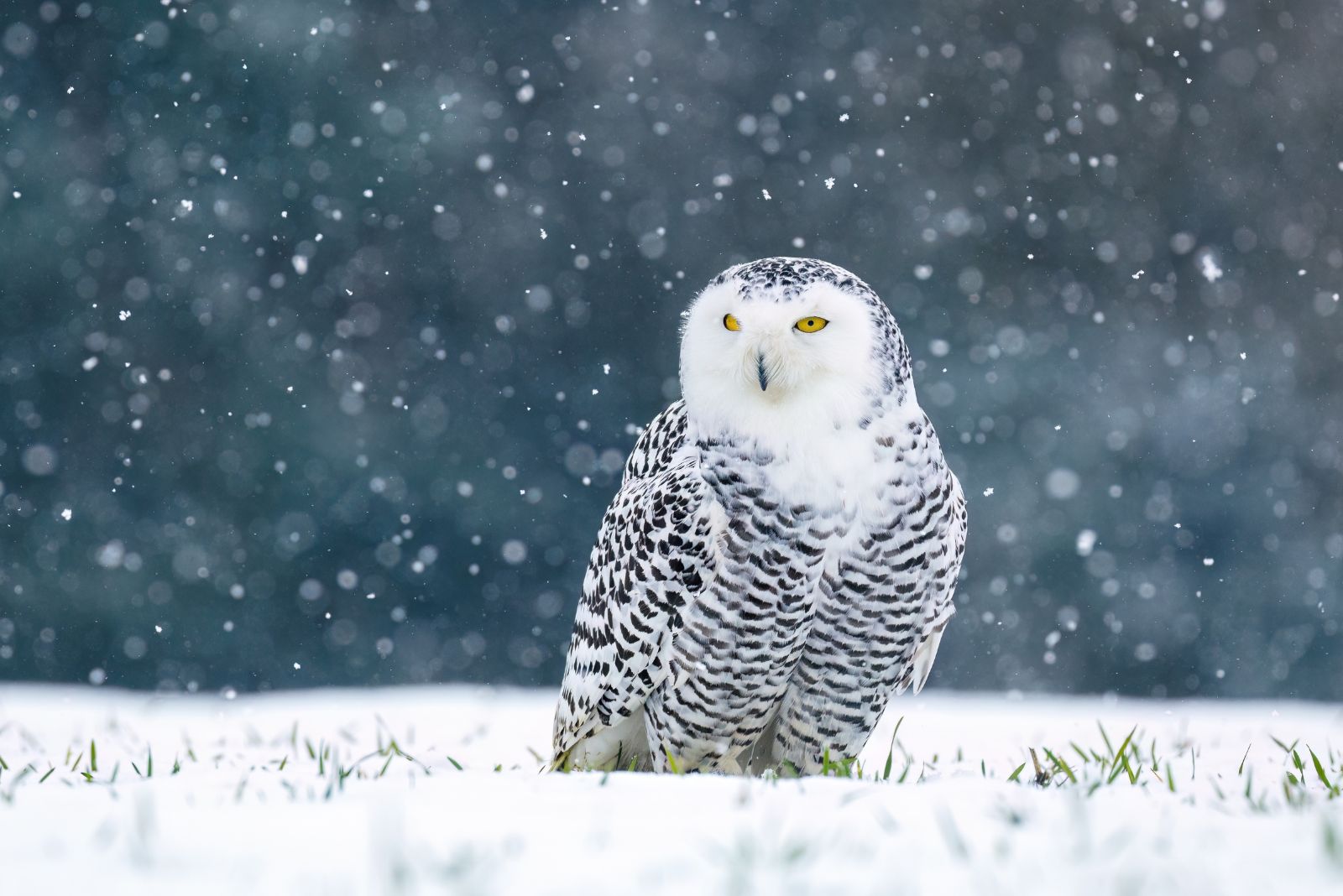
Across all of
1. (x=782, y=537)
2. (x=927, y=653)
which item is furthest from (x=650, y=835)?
(x=927, y=653)

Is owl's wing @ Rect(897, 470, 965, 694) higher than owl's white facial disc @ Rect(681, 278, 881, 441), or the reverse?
owl's white facial disc @ Rect(681, 278, 881, 441)

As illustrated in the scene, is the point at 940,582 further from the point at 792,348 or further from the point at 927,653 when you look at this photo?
the point at 792,348

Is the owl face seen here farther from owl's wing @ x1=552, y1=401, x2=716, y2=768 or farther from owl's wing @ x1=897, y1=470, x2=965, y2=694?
owl's wing @ x1=897, y1=470, x2=965, y2=694

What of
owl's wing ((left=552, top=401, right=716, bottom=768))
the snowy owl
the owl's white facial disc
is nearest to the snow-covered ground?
the snowy owl

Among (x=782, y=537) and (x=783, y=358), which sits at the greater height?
(x=783, y=358)

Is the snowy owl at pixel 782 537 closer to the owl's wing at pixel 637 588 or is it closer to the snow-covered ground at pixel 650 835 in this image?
the owl's wing at pixel 637 588

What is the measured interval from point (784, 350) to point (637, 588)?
748 millimetres

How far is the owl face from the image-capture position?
2.69 meters

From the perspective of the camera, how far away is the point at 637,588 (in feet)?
9.73

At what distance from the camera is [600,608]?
10.3 ft

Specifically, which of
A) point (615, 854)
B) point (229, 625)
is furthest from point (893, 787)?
point (229, 625)

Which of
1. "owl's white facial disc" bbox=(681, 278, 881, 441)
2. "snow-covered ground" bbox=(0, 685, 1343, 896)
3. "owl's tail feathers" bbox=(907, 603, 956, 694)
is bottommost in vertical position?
"owl's tail feathers" bbox=(907, 603, 956, 694)

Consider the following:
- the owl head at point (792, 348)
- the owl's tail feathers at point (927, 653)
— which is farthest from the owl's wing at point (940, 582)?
the owl head at point (792, 348)

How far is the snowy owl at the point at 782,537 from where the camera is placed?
275 centimetres
